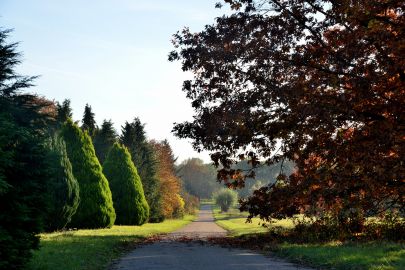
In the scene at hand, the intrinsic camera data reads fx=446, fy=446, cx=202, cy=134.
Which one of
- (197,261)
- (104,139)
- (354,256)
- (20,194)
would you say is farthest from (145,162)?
(20,194)

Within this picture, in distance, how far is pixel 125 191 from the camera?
113 feet

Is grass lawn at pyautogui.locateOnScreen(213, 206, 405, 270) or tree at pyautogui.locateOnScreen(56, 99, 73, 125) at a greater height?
tree at pyautogui.locateOnScreen(56, 99, 73, 125)

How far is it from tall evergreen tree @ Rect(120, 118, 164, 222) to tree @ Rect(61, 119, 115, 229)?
582 inches

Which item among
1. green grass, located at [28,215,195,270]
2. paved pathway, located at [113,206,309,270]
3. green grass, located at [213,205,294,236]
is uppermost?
green grass, located at [213,205,294,236]

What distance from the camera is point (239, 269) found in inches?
432

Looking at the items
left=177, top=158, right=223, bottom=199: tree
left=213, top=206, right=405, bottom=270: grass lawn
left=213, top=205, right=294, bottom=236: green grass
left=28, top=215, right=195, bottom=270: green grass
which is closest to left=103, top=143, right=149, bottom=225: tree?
left=213, top=205, right=294, bottom=236: green grass

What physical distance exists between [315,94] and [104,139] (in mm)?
49077

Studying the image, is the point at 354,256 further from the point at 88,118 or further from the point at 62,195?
the point at 88,118

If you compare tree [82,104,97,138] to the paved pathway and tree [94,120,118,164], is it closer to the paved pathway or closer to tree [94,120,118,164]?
tree [94,120,118,164]

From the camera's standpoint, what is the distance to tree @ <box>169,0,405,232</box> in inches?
365

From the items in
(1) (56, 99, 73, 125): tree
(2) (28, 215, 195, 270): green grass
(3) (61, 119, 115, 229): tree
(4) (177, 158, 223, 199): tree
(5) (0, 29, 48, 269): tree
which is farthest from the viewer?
(4) (177, 158, 223, 199): tree

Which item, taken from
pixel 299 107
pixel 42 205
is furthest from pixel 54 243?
pixel 299 107

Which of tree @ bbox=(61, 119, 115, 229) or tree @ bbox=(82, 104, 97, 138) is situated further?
tree @ bbox=(82, 104, 97, 138)

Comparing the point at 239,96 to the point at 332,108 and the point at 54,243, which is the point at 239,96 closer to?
the point at 332,108
